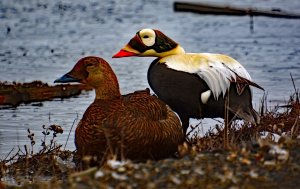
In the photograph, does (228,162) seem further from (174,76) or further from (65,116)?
(65,116)

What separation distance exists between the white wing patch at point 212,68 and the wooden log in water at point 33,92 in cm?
478

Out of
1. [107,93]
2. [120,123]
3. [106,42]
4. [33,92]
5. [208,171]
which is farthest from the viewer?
[106,42]

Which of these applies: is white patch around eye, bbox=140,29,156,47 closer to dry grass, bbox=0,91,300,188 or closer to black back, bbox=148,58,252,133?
black back, bbox=148,58,252,133

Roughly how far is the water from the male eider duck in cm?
148

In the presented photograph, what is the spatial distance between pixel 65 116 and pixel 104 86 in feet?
13.6

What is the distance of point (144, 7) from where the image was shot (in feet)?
92.9

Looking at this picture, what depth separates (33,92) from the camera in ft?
47.1

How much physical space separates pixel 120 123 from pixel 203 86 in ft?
5.65

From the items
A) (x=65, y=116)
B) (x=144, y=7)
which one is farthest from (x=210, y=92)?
(x=144, y=7)

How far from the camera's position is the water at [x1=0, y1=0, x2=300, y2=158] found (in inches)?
520

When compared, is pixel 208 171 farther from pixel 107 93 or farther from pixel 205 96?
pixel 205 96

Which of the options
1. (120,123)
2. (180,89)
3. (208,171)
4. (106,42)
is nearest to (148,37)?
(180,89)

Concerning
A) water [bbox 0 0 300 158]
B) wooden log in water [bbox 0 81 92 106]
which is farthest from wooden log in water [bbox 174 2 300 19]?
wooden log in water [bbox 0 81 92 106]

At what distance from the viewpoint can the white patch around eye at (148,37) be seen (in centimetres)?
990
